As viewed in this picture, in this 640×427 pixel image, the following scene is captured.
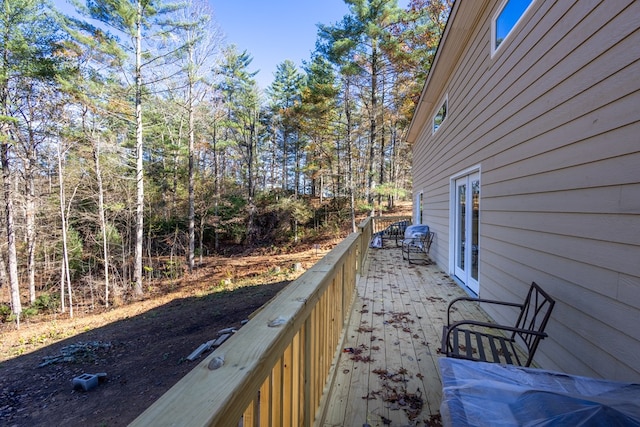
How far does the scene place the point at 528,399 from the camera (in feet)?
3.61

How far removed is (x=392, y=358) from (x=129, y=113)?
487 inches

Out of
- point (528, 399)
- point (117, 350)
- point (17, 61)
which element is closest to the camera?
point (528, 399)

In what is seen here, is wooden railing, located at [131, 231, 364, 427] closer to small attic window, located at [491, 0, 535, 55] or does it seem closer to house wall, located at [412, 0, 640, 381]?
house wall, located at [412, 0, 640, 381]

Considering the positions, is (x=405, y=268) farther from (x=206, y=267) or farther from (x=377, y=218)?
(x=206, y=267)

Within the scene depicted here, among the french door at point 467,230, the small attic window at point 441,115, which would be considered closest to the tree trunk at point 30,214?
the small attic window at point 441,115

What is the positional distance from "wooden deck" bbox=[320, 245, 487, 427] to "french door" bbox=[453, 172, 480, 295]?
323mm

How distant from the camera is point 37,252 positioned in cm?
1145

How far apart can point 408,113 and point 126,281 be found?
14447mm

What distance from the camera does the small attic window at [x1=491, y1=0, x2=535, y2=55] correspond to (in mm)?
2831

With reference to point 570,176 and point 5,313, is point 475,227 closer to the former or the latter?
point 570,176

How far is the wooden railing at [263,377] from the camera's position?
1.71ft

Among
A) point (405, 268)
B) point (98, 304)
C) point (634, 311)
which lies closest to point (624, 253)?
point (634, 311)

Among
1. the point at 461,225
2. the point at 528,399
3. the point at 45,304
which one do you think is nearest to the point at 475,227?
the point at 461,225

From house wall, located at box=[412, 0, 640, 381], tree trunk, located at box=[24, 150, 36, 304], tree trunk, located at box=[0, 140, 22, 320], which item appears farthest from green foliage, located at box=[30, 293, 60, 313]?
house wall, located at box=[412, 0, 640, 381]
